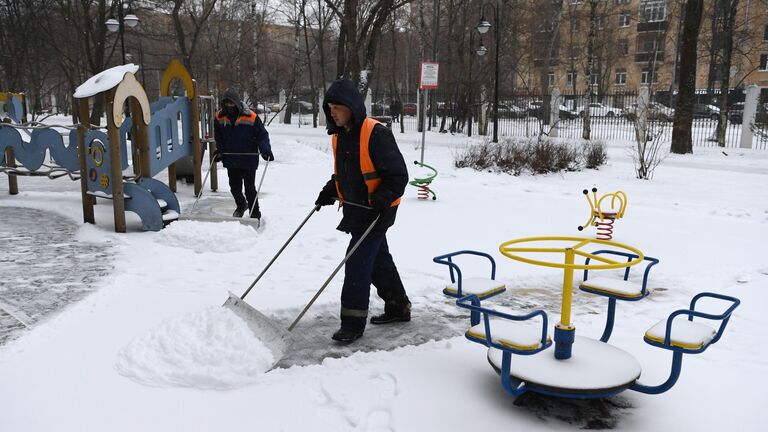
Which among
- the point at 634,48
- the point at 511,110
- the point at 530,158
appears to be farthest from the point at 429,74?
the point at 634,48

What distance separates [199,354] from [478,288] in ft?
5.93

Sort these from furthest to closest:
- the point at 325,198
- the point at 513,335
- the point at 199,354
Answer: the point at 325,198, the point at 199,354, the point at 513,335

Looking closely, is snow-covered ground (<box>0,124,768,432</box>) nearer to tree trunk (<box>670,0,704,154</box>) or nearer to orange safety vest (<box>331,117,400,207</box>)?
orange safety vest (<box>331,117,400,207</box>)

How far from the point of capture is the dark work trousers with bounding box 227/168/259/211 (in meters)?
7.95

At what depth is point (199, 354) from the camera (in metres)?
Answer: 3.75

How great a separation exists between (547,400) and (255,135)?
5474mm

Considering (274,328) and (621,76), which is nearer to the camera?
(274,328)

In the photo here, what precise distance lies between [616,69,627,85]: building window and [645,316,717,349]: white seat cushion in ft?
191

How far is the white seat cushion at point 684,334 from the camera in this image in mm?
3143

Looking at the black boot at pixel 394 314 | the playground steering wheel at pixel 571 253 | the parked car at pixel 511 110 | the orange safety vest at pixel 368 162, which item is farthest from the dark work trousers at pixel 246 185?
the parked car at pixel 511 110

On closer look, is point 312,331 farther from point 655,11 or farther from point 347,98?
point 655,11

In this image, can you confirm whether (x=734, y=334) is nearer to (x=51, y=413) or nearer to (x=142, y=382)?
(x=142, y=382)

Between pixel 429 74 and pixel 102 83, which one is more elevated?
pixel 429 74

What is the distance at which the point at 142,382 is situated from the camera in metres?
3.50
